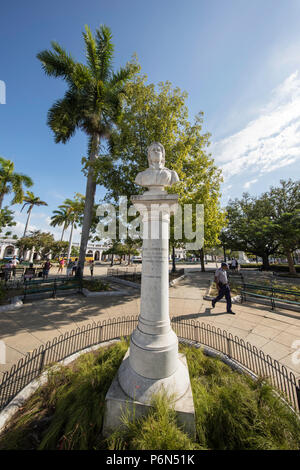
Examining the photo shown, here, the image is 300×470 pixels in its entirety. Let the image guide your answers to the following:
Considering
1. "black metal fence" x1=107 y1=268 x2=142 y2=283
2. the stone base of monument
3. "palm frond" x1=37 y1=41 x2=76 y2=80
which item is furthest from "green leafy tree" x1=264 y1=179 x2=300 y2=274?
"palm frond" x1=37 y1=41 x2=76 y2=80

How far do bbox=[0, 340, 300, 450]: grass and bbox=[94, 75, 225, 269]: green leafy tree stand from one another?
26.1ft

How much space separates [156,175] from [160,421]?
13.2 feet

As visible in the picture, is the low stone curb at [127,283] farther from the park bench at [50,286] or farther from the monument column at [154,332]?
the monument column at [154,332]

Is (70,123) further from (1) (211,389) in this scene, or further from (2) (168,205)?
(1) (211,389)

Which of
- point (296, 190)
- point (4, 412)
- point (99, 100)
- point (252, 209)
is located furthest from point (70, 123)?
point (296, 190)

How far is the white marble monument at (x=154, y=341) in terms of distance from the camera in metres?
2.61

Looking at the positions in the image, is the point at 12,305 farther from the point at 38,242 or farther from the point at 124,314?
the point at 38,242

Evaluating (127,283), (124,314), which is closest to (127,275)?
(127,283)

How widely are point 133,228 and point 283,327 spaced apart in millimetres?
9958

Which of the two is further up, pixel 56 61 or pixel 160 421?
pixel 56 61

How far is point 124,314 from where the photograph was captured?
24.2 feet

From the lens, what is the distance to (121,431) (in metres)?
2.34

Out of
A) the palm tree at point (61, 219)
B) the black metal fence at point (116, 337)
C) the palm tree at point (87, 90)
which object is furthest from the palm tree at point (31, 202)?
the black metal fence at point (116, 337)

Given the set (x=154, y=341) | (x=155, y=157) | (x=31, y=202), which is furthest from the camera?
(x=31, y=202)
